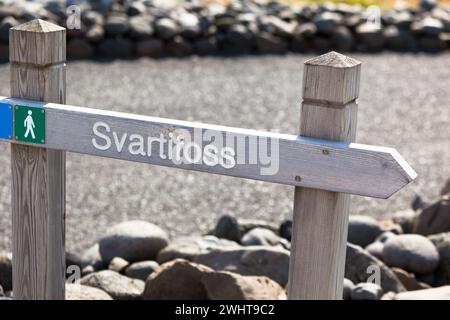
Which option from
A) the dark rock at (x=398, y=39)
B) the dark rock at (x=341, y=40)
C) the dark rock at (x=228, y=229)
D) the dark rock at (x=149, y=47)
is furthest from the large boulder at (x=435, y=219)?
the dark rock at (x=398, y=39)

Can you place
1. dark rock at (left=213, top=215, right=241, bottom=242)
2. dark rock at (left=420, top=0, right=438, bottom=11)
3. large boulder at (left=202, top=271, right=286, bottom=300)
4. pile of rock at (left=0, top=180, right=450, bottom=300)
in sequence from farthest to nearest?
dark rock at (left=420, top=0, right=438, bottom=11) → dark rock at (left=213, top=215, right=241, bottom=242) → pile of rock at (left=0, top=180, right=450, bottom=300) → large boulder at (left=202, top=271, right=286, bottom=300)

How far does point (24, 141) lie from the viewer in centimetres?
323

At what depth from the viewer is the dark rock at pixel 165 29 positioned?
431 inches

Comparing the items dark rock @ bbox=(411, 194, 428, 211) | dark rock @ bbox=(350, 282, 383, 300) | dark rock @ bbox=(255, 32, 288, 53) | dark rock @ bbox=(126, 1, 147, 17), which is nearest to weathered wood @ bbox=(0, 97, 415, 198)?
dark rock @ bbox=(350, 282, 383, 300)

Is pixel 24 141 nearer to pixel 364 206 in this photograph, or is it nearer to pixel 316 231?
pixel 316 231

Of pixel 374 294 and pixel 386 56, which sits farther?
pixel 386 56

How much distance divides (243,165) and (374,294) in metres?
1.73

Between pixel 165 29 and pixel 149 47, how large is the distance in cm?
29

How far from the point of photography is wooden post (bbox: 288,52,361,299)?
2814 millimetres

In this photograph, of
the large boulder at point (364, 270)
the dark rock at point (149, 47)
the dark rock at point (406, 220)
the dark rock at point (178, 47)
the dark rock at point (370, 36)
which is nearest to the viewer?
the large boulder at point (364, 270)

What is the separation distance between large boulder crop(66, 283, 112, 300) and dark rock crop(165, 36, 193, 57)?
700cm

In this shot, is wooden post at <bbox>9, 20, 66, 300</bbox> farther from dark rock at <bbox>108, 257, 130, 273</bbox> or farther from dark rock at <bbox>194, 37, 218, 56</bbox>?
dark rock at <bbox>194, 37, 218, 56</bbox>

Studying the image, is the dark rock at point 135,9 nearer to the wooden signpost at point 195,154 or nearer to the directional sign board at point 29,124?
the wooden signpost at point 195,154

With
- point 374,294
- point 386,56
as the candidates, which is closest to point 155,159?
point 374,294
